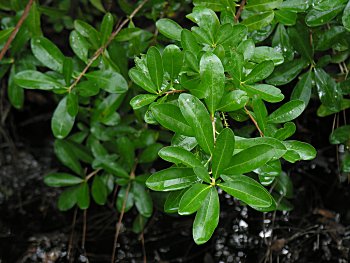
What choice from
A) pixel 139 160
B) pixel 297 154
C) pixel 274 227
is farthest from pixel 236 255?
pixel 297 154

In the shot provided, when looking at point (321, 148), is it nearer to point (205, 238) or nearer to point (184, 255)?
point (184, 255)

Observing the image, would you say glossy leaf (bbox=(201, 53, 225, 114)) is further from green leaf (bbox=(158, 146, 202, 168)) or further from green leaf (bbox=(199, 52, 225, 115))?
green leaf (bbox=(158, 146, 202, 168))

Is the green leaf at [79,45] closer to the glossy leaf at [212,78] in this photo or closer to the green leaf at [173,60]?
the green leaf at [173,60]

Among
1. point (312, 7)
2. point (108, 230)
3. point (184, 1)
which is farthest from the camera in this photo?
point (108, 230)

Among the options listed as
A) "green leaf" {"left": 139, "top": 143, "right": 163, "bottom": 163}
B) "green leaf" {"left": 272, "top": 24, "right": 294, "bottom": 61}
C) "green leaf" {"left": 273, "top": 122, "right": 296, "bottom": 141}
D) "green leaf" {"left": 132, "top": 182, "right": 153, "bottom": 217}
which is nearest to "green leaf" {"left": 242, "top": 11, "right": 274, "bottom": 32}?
"green leaf" {"left": 272, "top": 24, "right": 294, "bottom": 61}

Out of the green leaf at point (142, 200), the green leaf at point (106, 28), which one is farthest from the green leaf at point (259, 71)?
the green leaf at point (142, 200)

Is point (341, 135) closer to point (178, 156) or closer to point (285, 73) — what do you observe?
point (285, 73)
